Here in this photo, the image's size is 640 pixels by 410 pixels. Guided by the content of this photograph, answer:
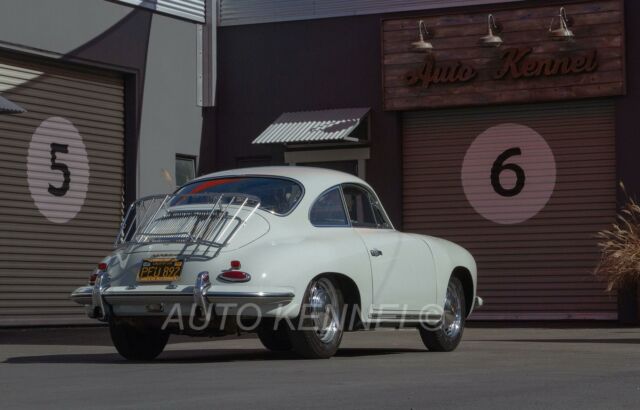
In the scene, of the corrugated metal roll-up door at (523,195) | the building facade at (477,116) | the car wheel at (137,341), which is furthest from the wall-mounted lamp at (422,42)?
the car wheel at (137,341)

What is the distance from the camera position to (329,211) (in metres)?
11.4

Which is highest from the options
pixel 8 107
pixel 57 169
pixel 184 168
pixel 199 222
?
pixel 8 107

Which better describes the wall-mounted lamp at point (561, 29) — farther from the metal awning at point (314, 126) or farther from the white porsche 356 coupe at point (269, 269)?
the white porsche 356 coupe at point (269, 269)

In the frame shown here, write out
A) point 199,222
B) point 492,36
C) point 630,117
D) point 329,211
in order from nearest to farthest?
point 199,222 < point 329,211 < point 630,117 < point 492,36

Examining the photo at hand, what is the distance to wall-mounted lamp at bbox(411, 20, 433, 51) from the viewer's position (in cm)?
2033

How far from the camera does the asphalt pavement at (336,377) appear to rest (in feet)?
23.5

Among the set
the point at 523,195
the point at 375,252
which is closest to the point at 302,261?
the point at 375,252

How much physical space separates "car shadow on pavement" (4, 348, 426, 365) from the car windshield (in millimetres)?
1284

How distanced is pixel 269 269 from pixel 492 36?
1040cm

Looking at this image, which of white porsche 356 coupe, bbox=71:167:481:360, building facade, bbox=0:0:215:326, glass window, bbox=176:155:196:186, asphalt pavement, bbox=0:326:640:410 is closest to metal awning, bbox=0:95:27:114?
building facade, bbox=0:0:215:326

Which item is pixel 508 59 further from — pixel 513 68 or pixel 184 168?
pixel 184 168

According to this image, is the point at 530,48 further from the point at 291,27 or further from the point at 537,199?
the point at 291,27

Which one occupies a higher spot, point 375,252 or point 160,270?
point 375,252

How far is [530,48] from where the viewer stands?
2003cm
